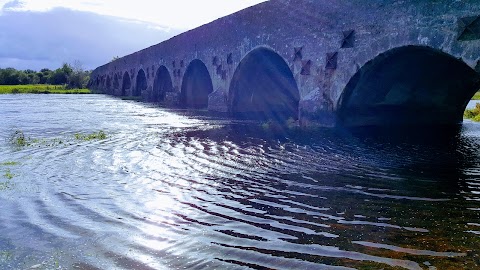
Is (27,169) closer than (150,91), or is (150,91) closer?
(27,169)

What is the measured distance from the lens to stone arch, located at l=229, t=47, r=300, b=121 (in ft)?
75.8

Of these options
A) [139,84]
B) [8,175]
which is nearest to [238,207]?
[8,175]

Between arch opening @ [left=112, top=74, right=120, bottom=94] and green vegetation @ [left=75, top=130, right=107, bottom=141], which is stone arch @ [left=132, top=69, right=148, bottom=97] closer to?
arch opening @ [left=112, top=74, right=120, bottom=94]

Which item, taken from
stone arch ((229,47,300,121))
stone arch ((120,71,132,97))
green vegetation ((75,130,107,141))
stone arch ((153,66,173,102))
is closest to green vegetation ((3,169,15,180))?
green vegetation ((75,130,107,141))

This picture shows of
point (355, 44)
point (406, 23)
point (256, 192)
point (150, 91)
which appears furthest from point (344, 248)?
point (150, 91)

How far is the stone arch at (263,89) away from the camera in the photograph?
2309 centimetres

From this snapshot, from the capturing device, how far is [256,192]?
6.48 metres

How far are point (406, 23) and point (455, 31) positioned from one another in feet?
5.28

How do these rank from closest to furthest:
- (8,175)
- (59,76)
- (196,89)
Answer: (8,175) < (196,89) < (59,76)

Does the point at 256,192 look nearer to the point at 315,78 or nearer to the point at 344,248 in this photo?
the point at 344,248

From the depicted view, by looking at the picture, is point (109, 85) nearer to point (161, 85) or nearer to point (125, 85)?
point (125, 85)

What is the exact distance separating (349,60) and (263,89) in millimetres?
11473

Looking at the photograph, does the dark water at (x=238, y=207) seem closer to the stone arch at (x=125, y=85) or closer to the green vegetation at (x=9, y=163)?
the green vegetation at (x=9, y=163)

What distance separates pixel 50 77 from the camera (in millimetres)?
104250
